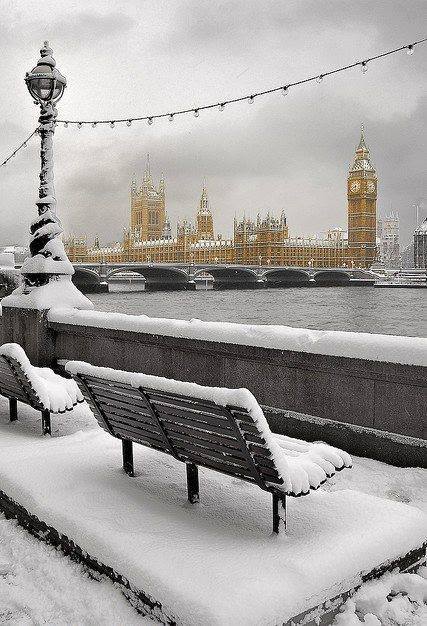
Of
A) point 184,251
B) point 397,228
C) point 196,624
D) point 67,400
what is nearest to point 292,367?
point 67,400

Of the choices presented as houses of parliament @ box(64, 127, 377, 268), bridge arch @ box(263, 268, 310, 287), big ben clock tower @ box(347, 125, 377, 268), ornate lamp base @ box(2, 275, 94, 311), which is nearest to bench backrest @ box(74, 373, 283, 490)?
ornate lamp base @ box(2, 275, 94, 311)

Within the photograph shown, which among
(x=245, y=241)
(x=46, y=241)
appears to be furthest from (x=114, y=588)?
(x=245, y=241)

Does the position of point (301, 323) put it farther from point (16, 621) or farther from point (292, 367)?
point (16, 621)

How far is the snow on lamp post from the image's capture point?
8.09m

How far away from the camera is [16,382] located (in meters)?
4.94

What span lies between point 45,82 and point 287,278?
225ft

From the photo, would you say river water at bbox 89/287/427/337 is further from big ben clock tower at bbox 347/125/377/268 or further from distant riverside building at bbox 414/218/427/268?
big ben clock tower at bbox 347/125/377/268

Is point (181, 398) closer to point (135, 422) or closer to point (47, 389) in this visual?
point (135, 422)

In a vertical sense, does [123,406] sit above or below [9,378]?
above

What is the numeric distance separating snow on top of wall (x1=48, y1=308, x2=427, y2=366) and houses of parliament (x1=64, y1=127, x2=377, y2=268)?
3672 inches

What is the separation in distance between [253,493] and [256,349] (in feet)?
6.59

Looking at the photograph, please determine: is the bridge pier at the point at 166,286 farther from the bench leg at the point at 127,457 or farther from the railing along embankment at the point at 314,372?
the bench leg at the point at 127,457

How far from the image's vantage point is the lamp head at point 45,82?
8.23 metres

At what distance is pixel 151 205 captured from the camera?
12731 centimetres
